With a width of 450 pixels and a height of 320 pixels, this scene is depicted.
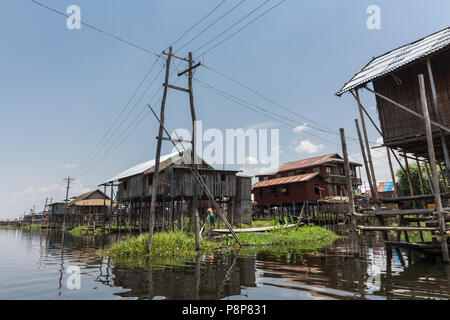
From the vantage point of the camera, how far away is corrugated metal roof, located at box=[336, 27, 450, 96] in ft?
36.1

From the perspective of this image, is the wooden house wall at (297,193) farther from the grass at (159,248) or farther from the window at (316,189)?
the grass at (159,248)

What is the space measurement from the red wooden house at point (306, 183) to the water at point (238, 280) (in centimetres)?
2580

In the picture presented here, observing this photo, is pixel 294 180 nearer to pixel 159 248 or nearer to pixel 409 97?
pixel 409 97

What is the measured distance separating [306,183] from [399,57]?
24248mm

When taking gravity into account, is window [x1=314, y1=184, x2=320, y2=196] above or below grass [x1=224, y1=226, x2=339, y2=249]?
above

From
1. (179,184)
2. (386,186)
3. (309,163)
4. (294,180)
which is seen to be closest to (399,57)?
(179,184)

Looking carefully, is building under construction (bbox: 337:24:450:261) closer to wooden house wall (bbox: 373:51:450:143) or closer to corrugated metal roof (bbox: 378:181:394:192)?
wooden house wall (bbox: 373:51:450:143)

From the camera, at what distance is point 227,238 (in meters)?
16.1

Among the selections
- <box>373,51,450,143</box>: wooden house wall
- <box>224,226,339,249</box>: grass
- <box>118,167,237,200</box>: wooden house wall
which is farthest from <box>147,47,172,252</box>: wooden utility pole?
<box>118,167,237,200</box>: wooden house wall

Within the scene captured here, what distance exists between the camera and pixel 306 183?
35656 millimetres

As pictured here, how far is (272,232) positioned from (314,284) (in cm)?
1258

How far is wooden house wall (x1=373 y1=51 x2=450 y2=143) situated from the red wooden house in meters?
22.4

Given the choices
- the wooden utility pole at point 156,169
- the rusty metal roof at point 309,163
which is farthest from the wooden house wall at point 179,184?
the rusty metal roof at point 309,163
